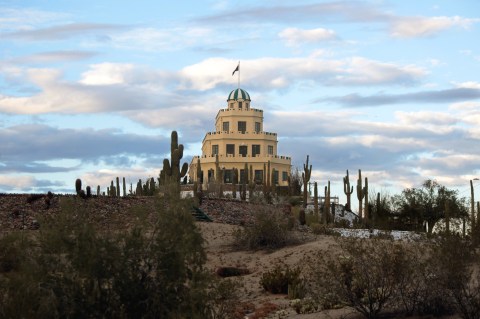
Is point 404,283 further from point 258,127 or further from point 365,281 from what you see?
point 258,127

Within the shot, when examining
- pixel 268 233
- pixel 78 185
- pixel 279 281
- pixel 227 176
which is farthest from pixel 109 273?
pixel 227 176

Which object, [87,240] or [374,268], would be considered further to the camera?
[374,268]

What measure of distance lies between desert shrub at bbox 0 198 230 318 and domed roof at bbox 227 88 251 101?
237 ft

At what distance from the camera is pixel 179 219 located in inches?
631

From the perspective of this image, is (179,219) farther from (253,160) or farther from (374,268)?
(253,160)

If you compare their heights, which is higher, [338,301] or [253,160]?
[253,160]

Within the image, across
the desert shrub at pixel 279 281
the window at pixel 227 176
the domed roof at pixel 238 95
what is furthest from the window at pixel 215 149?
the desert shrub at pixel 279 281

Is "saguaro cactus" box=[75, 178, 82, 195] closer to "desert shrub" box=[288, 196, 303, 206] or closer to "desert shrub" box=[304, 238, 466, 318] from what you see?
"desert shrub" box=[288, 196, 303, 206]

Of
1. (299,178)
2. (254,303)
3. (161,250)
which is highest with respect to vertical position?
(299,178)

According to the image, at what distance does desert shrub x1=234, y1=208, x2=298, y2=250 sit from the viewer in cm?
3378

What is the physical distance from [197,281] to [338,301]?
6.87 m

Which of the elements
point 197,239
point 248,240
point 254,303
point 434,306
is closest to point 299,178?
point 248,240

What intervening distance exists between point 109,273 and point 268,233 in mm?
18760

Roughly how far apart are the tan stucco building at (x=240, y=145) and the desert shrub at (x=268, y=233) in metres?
45.3
